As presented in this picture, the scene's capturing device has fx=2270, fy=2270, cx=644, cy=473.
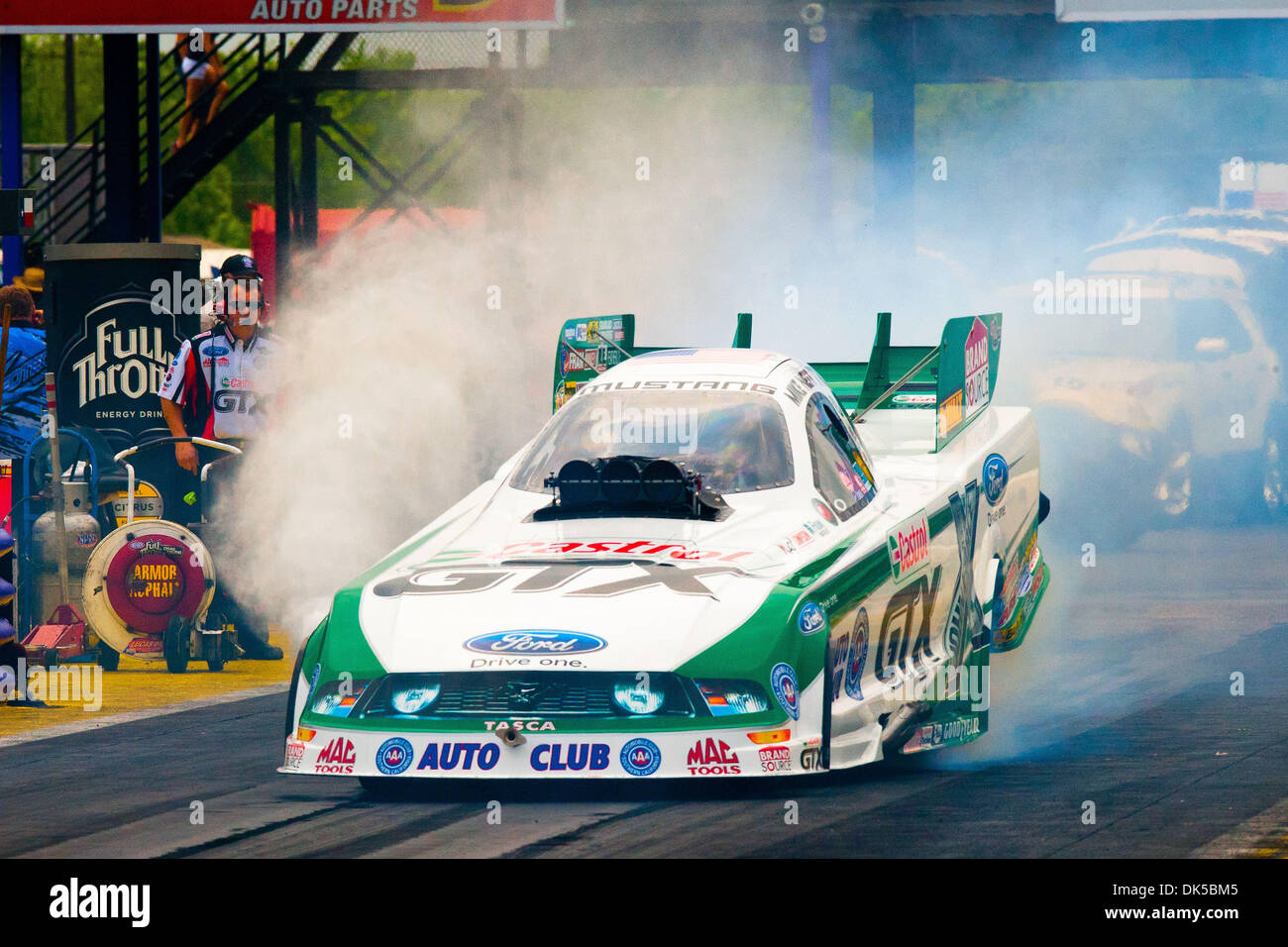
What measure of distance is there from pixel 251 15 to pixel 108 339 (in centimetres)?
347

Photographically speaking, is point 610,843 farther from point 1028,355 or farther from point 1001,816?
point 1028,355

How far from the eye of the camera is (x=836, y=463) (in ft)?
30.4

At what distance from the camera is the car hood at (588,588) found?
25.1 feet

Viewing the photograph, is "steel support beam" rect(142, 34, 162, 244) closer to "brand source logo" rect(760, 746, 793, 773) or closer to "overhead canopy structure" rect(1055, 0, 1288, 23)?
"overhead canopy structure" rect(1055, 0, 1288, 23)

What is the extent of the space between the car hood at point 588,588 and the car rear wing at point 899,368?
64.7 inches

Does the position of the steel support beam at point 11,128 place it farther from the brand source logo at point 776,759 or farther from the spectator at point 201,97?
the brand source logo at point 776,759

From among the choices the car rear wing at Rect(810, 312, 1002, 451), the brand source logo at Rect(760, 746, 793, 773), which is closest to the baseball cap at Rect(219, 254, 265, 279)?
the car rear wing at Rect(810, 312, 1002, 451)

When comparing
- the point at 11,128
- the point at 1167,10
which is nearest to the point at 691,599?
the point at 1167,10

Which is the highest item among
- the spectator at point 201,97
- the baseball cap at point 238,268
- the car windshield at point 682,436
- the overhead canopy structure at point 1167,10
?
the spectator at point 201,97

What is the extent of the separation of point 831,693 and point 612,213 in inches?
651

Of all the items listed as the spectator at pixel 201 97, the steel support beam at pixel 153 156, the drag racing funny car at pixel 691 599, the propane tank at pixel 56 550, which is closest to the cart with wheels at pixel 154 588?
the propane tank at pixel 56 550

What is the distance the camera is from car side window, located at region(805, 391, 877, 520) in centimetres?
901
